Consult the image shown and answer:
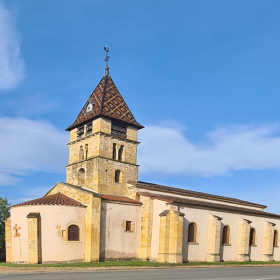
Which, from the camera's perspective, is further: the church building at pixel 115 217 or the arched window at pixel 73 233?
the arched window at pixel 73 233

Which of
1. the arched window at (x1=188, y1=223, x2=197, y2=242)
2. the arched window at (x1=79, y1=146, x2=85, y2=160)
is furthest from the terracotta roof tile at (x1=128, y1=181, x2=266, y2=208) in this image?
the arched window at (x1=79, y1=146, x2=85, y2=160)

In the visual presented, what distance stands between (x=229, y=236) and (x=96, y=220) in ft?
44.0

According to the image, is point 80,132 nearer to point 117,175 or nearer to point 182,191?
point 117,175

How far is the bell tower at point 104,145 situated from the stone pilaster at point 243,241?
11.3 meters

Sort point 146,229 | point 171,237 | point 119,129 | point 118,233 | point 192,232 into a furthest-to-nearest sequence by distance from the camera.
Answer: point 119,129
point 192,232
point 146,229
point 118,233
point 171,237

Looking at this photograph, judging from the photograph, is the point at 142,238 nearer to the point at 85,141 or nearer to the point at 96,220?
the point at 96,220

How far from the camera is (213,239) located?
3133 cm

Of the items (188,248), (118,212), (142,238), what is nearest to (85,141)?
(118,212)

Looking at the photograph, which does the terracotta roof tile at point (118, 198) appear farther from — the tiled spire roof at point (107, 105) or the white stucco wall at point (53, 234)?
the tiled spire roof at point (107, 105)

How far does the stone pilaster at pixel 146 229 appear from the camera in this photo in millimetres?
29828

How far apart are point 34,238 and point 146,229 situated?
9.15 meters

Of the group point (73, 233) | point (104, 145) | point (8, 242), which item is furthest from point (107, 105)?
point (8, 242)

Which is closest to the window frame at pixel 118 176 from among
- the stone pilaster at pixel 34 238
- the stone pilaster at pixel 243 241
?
the stone pilaster at pixel 34 238

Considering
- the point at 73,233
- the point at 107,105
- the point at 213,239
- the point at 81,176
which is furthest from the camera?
the point at 107,105
